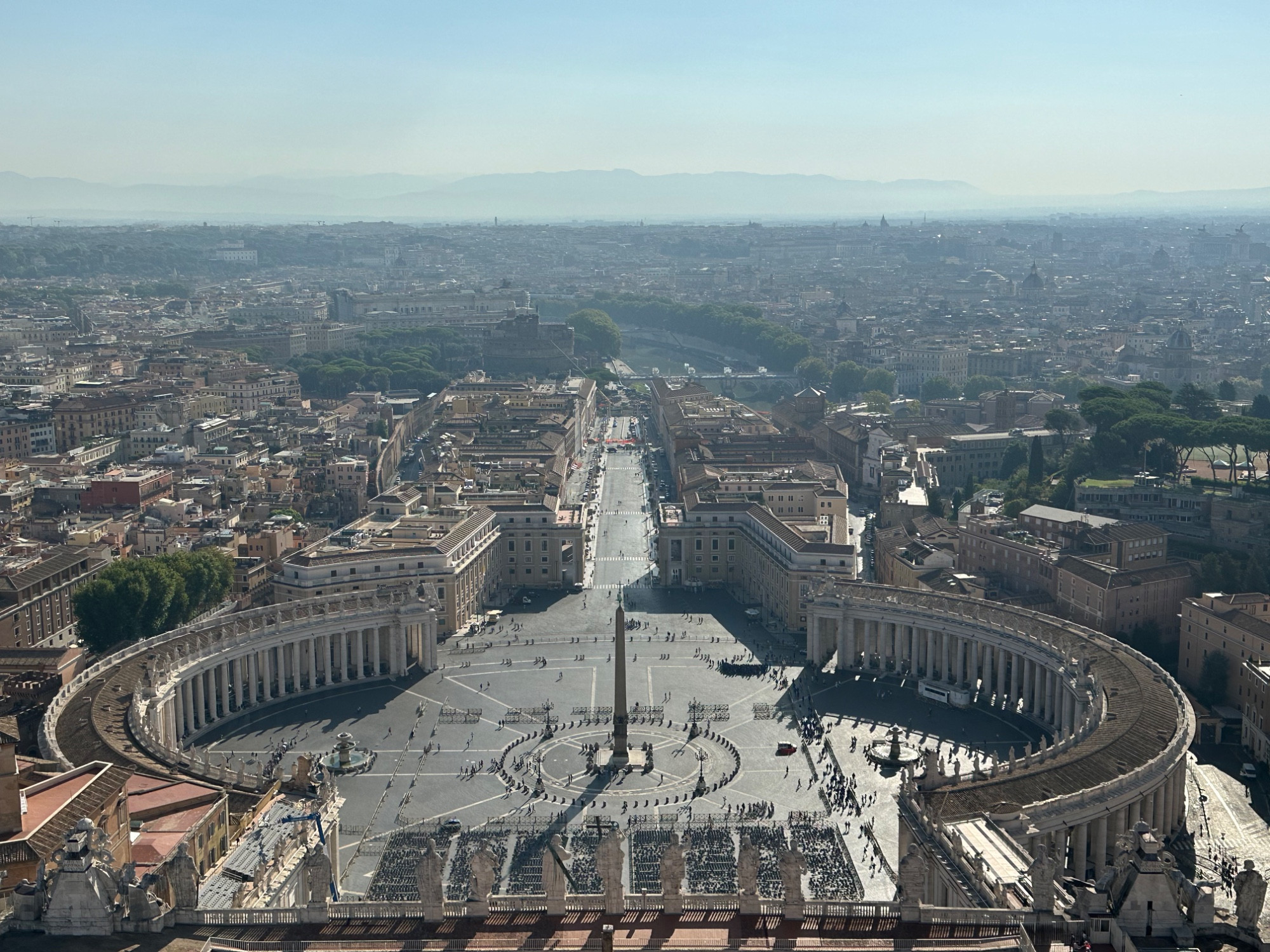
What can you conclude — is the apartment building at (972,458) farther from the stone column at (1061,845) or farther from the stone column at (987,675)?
the stone column at (1061,845)

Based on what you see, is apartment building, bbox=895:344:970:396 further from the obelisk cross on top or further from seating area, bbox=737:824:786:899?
seating area, bbox=737:824:786:899

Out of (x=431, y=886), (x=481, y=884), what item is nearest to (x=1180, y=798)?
(x=481, y=884)

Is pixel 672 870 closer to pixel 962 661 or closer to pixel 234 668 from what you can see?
pixel 234 668

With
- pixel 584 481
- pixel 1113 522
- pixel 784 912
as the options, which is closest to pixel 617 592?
pixel 1113 522

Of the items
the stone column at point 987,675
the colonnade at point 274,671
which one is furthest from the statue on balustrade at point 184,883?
the stone column at point 987,675

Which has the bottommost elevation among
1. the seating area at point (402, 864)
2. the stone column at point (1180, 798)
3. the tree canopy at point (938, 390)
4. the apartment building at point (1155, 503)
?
the tree canopy at point (938, 390)

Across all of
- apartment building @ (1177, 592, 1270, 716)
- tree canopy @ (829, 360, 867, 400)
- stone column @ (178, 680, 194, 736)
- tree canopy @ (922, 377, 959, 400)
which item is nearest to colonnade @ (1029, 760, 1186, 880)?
apartment building @ (1177, 592, 1270, 716)
